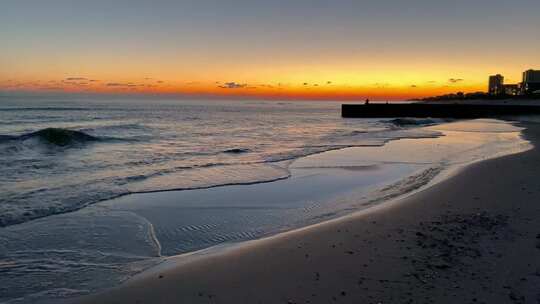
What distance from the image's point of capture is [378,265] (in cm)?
517

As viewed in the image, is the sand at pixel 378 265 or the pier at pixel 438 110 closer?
the sand at pixel 378 265

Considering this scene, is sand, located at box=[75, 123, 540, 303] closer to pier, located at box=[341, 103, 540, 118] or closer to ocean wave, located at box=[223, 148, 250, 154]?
ocean wave, located at box=[223, 148, 250, 154]

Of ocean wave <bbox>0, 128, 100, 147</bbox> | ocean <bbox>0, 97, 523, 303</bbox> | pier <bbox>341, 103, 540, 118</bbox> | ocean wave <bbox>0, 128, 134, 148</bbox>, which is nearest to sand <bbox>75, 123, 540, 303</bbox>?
ocean <bbox>0, 97, 523, 303</bbox>

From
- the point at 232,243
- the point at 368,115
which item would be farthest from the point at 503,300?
the point at 368,115

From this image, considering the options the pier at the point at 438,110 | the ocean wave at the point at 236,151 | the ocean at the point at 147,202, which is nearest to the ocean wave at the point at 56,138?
the ocean at the point at 147,202

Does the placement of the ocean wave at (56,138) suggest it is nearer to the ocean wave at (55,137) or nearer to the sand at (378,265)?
the ocean wave at (55,137)

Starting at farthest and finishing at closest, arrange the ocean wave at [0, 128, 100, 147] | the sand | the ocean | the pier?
1. the pier
2. the ocean wave at [0, 128, 100, 147]
3. the ocean
4. the sand

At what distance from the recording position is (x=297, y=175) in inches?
529

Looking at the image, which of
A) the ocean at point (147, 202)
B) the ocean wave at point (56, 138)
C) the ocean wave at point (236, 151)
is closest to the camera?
the ocean at point (147, 202)

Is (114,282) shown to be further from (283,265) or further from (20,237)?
(20,237)

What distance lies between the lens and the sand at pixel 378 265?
4.40 meters

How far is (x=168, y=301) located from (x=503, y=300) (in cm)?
344

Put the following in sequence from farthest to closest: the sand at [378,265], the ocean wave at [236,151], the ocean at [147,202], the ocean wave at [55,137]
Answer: the ocean wave at [55,137] → the ocean wave at [236,151] → the ocean at [147,202] → the sand at [378,265]

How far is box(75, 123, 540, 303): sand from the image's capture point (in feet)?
14.4
